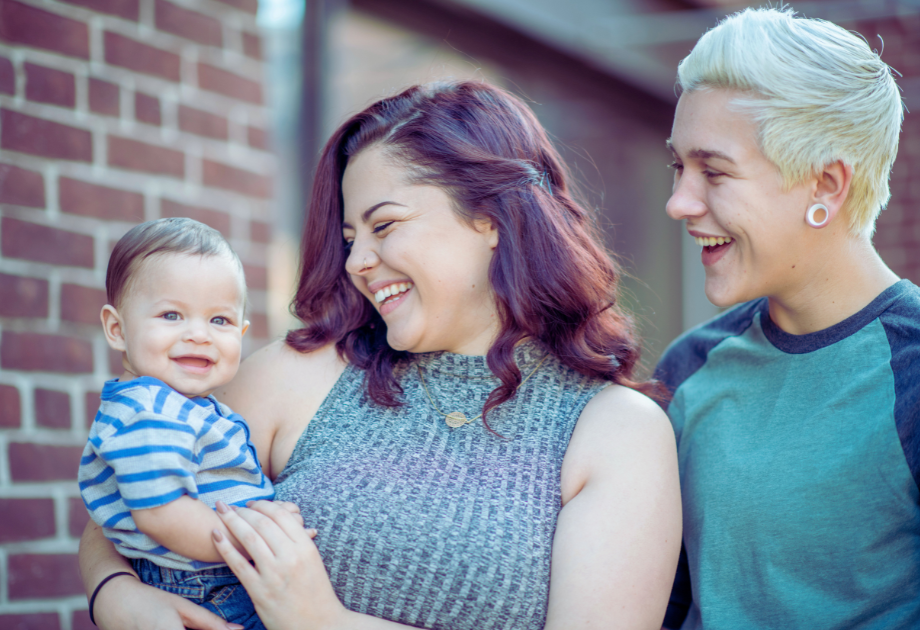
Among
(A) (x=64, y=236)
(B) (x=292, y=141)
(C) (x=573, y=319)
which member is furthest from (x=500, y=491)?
(B) (x=292, y=141)

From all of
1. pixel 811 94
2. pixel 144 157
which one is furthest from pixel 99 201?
pixel 811 94

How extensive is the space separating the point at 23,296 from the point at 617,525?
4.82 ft

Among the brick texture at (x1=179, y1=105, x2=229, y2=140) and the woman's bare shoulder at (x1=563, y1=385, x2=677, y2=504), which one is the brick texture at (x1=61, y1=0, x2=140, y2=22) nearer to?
the brick texture at (x1=179, y1=105, x2=229, y2=140)

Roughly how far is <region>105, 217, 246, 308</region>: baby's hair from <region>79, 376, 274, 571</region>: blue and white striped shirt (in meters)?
0.19

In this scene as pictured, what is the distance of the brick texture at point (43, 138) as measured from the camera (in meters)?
1.98

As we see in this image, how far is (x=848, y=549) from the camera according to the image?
1.66 m

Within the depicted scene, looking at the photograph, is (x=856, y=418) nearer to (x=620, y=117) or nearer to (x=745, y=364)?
(x=745, y=364)

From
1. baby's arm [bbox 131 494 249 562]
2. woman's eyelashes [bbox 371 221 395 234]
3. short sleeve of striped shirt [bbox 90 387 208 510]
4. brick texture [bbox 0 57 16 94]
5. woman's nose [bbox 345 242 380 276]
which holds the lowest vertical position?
baby's arm [bbox 131 494 249 562]

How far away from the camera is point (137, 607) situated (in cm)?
153

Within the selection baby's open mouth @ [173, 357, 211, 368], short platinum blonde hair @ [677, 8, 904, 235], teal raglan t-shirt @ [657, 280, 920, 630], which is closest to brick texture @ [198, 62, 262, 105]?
baby's open mouth @ [173, 357, 211, 368]

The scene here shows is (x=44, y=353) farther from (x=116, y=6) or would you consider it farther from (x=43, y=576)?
(x=116, y=6)

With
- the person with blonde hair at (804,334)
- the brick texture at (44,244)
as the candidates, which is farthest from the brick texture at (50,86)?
the person with blonde hair at (804,334)

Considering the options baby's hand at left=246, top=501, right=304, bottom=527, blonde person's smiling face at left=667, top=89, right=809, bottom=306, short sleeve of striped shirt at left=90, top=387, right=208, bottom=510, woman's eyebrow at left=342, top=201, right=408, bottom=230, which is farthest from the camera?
woman's eyebrow at left=342, top=201, right=408, bottom=230

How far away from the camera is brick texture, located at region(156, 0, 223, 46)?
236 cm
